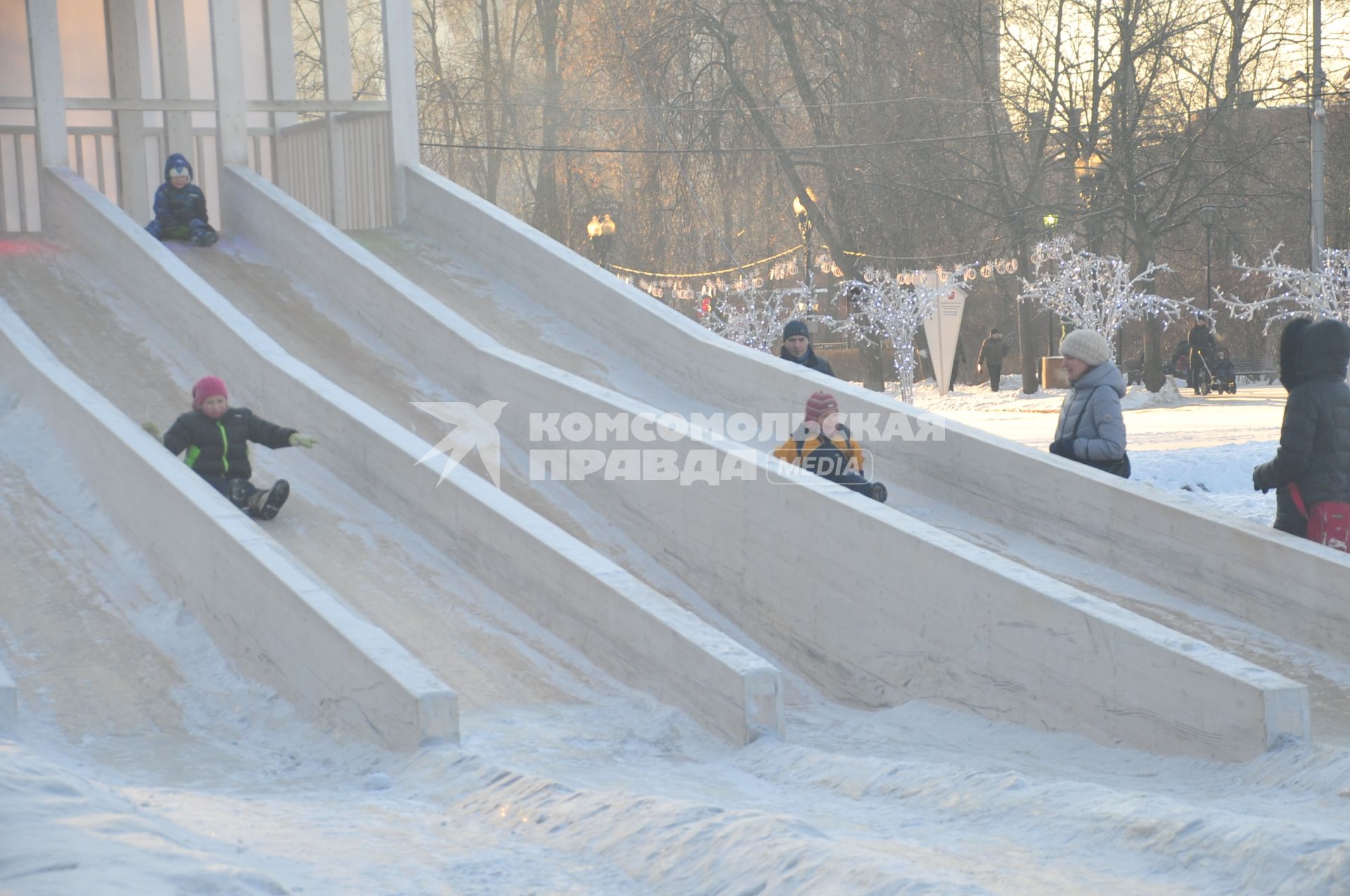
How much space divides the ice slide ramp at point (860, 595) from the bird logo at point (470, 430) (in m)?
0.08

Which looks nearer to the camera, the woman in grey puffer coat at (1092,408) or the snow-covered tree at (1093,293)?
the woman in grey puffer coat at (1092,408)

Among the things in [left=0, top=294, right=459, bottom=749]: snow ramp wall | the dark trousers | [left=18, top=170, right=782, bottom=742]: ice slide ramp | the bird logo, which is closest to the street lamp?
the dark trousers

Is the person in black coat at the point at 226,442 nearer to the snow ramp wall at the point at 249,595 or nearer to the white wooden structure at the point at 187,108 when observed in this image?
the snow ramp wall at the point at 249,595

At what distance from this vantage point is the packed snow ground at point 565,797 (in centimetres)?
370

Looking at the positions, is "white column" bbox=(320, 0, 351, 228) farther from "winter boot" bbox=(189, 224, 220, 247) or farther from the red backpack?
the red backpack

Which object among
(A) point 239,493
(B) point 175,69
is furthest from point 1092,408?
(B) point 175,69

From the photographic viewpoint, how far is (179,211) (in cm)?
1365

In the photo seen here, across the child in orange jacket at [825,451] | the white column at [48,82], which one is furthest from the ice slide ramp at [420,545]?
the white column at [48,82]

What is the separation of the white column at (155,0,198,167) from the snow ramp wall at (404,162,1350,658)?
181 inches

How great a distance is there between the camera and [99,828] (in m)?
3.71

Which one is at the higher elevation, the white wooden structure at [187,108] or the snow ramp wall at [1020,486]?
the white wooden structure at [187,108]

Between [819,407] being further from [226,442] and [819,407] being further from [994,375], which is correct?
[994,375]

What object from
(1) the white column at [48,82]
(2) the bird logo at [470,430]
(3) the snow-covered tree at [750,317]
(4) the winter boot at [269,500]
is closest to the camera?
(4) the winter boot at [269,500]

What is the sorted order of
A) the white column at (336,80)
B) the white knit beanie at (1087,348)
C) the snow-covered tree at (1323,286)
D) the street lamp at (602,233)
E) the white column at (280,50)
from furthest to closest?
the street lamp at (602,233) → the snow-covered tree at (1323,286) → the white column at (280,50) → the white column at (336,80) → the white knit beanie at (1087,348)
